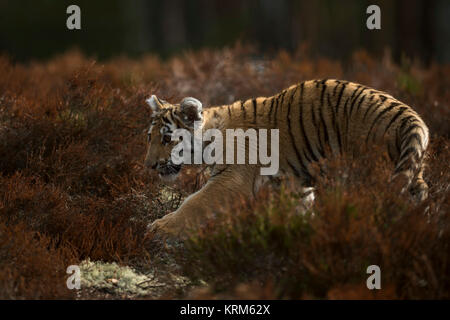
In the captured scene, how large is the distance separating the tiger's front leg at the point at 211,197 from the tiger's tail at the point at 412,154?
3.89 ft

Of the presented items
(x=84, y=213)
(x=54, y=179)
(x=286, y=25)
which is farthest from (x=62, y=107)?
(x=286, y=25)

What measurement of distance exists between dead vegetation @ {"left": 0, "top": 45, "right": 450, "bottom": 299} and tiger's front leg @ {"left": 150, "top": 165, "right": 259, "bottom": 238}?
184 millimetres

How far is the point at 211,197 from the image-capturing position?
4543mm

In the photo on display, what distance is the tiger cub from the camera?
4195 mm

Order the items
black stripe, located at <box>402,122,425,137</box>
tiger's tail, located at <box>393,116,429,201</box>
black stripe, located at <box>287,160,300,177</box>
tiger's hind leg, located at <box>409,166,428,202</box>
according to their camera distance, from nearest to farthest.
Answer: tiger's tail, located at <box>393,116,429,201</box>, tiger's hind leg, located at <box>409,166,428,202</box>, black stripe, located at <box>402,122,425,137</box>, black stripe, located at <box>287,160,300,177</box>

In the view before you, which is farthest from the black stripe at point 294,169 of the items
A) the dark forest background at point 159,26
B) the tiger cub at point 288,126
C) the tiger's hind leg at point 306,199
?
the dark forest background at point 159,26

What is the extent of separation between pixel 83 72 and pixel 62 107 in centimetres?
58

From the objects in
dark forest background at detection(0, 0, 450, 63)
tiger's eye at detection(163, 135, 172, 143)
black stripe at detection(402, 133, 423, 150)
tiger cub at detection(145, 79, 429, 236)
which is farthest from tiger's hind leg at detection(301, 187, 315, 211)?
dark forest background at detection(0, 0, 450, 63)

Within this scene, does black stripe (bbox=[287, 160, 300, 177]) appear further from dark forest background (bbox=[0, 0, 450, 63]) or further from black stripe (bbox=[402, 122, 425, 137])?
dark forest background (bbox=[0, 0, 450, 63])

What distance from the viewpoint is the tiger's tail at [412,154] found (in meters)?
3.57

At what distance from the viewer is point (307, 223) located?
11.4 feet

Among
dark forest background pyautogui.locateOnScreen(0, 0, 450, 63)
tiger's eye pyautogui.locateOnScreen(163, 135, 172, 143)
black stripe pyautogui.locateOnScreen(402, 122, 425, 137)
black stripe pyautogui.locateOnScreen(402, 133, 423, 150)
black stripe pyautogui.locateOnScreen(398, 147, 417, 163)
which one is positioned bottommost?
tiger's eye pyautogui.locateOnScreen(163, 135, 172, 143)

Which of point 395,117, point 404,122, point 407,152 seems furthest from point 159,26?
point 407,152
